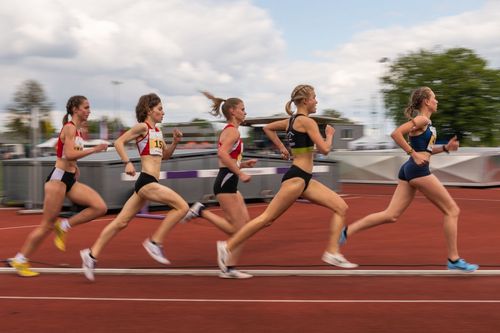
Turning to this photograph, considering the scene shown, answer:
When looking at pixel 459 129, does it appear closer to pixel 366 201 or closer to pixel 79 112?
pixel 366 201

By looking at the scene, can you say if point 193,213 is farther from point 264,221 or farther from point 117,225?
point 264,221

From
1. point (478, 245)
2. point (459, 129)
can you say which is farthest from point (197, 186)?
point (459, 129)

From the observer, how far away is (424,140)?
731cm

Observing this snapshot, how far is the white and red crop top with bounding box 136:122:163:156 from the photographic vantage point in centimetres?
723

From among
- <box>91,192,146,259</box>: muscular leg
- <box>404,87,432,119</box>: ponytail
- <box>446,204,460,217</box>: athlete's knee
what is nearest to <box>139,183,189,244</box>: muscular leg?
<box>91,192,146,259</box>: muscular leg

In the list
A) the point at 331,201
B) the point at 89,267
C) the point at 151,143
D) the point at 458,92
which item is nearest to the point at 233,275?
the point at 331,201

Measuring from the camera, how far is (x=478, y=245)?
986cm

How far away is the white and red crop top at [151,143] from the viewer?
7230 millimetres

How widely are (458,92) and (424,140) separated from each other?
4350 centimetres

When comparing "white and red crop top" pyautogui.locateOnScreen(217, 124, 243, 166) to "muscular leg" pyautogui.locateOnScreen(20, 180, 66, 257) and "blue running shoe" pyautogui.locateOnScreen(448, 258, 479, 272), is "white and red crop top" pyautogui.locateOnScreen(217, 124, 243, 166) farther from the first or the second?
Result: "blue running shoe" pyautogui.locateOnScreen(448, 258, 479, 272)

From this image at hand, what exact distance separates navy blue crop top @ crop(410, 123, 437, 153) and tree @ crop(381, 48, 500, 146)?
1665 inches

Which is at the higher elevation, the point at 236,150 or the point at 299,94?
the point at 299,94

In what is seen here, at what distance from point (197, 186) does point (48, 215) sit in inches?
365

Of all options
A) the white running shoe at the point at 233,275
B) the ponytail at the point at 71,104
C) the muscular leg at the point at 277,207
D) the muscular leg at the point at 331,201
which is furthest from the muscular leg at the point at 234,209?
the ponytail at the point at 71,104
